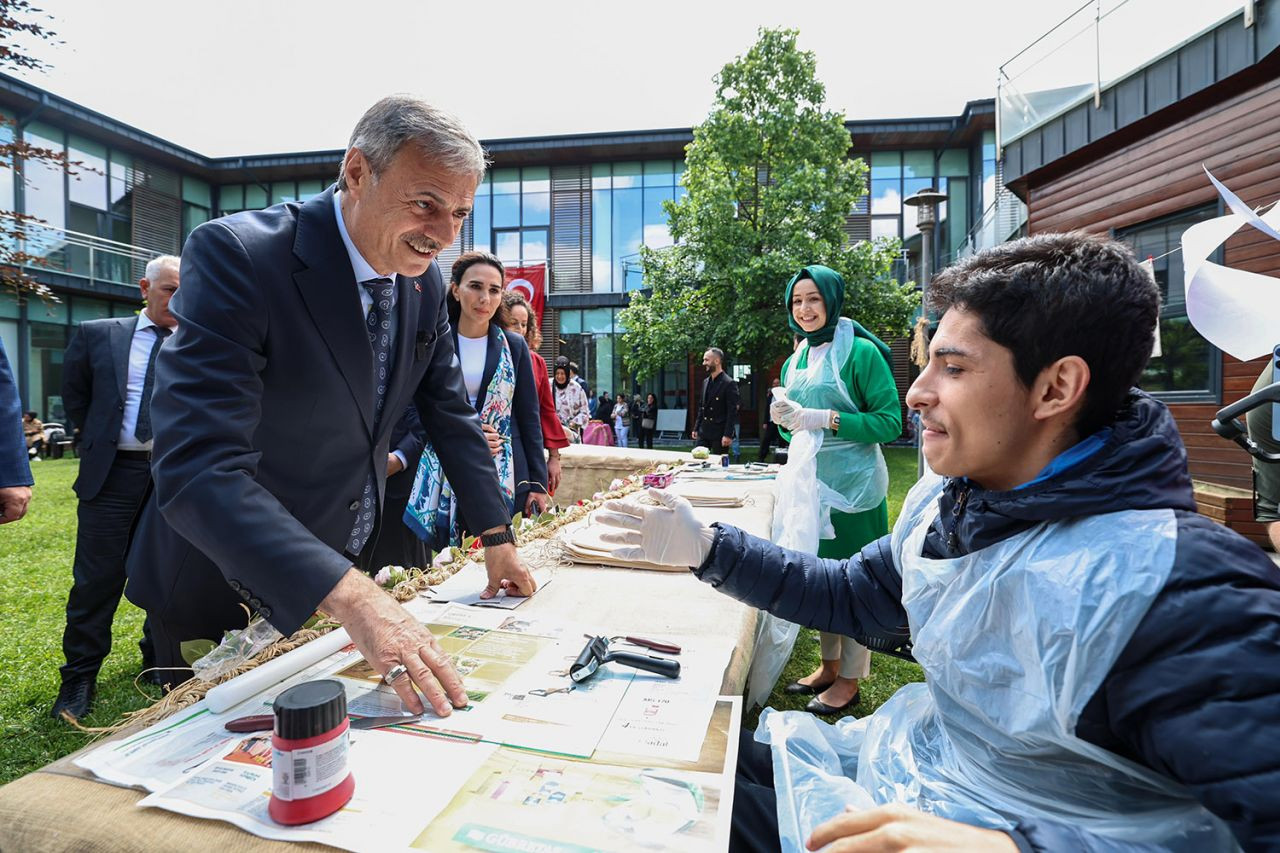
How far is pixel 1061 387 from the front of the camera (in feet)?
3.34

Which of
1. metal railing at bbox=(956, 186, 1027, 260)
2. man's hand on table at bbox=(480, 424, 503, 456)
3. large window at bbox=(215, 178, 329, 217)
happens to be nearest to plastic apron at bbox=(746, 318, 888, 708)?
man's hand on table at bbox=(480, 424, 503, 456)

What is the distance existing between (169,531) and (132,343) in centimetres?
225

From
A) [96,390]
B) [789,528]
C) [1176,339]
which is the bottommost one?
[789,528]

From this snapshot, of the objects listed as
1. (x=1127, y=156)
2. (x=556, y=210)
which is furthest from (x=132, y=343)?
(x=556, y=210)

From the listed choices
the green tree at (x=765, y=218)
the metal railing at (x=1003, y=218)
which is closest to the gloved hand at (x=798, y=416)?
the metal railing at (x=1003, y=218)

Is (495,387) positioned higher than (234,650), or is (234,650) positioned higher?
(495,387)

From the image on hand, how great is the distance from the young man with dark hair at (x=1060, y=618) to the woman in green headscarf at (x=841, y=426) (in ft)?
5.95

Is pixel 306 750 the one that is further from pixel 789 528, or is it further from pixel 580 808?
pixel 789 528

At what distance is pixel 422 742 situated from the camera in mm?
944

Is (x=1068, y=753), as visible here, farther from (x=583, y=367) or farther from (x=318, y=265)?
(x=583, y=367)

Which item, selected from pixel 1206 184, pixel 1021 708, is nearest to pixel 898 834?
pixel 1021 708

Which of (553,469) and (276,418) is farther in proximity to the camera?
(553,469)

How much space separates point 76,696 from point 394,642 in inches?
112

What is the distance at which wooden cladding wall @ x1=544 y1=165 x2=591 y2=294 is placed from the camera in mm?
19812
